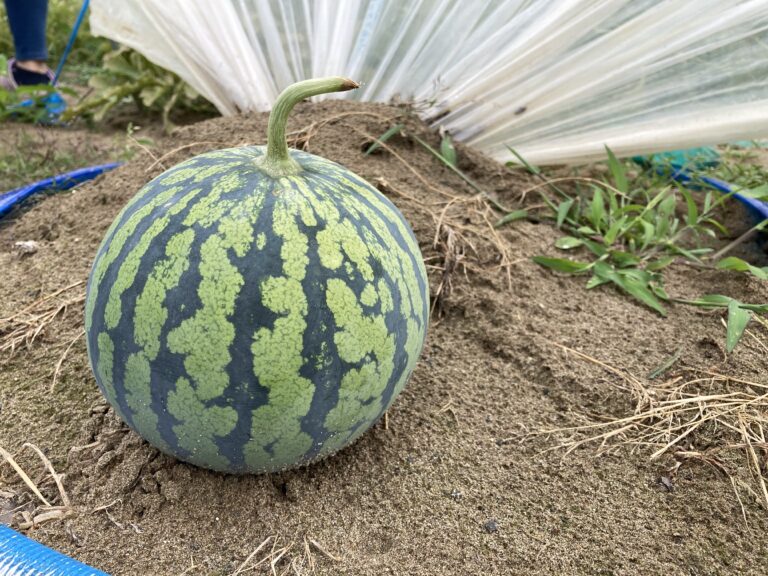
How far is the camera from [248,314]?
1.35 meters

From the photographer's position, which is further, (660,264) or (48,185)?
(48,185)

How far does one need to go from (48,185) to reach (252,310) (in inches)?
86.3

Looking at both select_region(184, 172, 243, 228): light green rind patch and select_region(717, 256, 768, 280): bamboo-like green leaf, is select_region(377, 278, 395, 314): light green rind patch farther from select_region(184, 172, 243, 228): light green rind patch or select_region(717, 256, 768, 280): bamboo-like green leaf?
select_region(717, 256, 768, 280): bamboo-like green leaf

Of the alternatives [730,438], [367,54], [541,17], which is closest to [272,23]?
[367,54]

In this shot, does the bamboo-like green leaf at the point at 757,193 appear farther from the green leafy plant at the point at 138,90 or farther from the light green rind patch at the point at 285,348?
the green leafy plant at the point at 138,90

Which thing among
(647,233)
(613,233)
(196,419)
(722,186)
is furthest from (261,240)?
(722,186)

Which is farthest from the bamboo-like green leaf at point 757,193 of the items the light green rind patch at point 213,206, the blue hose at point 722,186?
the light green rind patch at point 213,206

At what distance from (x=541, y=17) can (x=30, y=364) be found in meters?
2.32

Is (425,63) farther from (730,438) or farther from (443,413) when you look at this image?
(730,438)

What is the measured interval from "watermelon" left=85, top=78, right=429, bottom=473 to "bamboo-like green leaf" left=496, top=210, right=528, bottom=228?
130cm

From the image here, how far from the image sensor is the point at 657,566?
62.4 inches

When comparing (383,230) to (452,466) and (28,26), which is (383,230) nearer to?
(452,466)

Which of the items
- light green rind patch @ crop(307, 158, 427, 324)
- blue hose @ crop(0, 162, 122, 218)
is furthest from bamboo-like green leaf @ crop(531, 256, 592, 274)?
blue hose @ crop(0, 162, 122, 218)

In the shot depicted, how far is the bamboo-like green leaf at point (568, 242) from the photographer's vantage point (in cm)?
270
